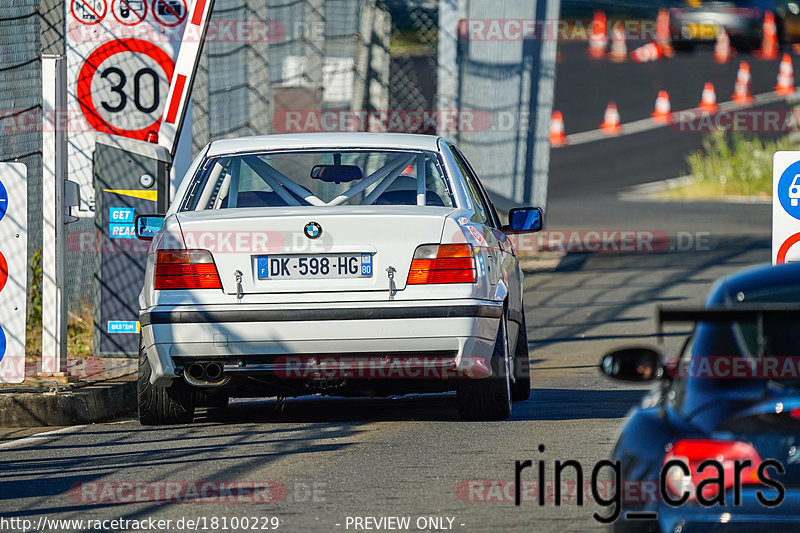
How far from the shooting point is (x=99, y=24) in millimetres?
11172

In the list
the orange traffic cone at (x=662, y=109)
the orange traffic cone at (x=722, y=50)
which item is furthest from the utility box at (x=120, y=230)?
the orange traffic cone at (x=722, y=50)

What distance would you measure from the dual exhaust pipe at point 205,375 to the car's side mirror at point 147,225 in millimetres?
1104

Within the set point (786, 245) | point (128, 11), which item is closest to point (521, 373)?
point (786, 245)

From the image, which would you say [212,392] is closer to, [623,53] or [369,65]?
[369,65]

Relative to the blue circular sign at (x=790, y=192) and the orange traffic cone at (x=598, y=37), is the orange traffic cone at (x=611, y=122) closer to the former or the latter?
the orange traffic cone at (x=598, y=37)

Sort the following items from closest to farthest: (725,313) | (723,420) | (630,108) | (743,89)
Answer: (723,420), (725,313), (743,89), (630,108)

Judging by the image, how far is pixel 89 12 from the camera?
36.6 feet

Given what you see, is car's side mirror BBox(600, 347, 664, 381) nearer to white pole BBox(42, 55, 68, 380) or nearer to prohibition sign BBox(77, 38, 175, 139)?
white pole BBox(42, 55, 68, 380)

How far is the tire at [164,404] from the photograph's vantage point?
831 cm

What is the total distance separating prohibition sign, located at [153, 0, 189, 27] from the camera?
1118cm

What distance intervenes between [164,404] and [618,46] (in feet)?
→ 112

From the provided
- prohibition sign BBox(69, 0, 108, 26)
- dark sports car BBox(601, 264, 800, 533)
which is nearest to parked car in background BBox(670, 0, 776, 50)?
prohibition sign BBox(69, 0, 108, 26)

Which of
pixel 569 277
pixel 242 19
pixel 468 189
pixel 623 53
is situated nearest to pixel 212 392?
pixel 468 189

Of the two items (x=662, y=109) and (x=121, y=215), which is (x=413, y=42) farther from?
(x=121, y=215)
